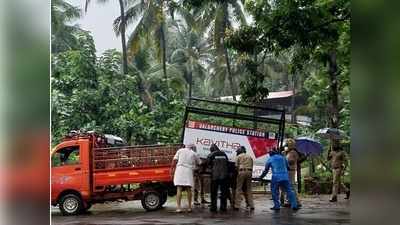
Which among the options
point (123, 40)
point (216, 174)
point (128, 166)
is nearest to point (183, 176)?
point (216, 174)

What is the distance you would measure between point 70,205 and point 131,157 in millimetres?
1257

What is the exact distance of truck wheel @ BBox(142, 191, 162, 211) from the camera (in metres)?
8.68

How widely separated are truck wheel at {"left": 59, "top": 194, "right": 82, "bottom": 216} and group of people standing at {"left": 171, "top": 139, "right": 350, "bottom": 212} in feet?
5.34

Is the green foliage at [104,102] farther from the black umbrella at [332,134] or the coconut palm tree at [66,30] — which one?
the black umbrella at [332,134]

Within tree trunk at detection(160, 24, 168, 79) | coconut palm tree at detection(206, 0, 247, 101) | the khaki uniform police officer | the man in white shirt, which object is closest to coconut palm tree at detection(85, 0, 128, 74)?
tree trunk at detection(160, 24, 168, 79)

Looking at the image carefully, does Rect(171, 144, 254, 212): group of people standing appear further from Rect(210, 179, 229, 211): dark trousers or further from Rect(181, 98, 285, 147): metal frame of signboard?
Rect(181, 98, 285, 147): metal frame of signboard

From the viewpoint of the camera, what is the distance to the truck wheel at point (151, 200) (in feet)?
28.5

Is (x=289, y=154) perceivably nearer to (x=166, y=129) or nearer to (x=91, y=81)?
(x=166, y=129)

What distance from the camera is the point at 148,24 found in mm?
10227

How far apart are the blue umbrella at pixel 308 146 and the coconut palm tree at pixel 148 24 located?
3043 mm

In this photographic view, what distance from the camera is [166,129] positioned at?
31.4ft

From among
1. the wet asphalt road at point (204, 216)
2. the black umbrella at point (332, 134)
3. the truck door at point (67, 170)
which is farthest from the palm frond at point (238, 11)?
the truck door at point (67, 170)
